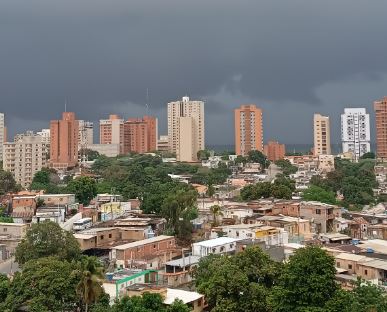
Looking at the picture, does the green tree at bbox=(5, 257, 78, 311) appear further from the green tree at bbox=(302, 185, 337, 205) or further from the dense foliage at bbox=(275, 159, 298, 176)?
the dense foliage at bbox=(275, 159, 298, 176)

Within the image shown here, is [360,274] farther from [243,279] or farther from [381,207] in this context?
[381,207]

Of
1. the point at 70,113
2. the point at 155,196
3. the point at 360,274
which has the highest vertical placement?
the point at 70,113

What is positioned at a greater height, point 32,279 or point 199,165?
point 199,165

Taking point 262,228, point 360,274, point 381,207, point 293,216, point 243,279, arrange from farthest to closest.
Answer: point 381,207, point 293,216, point 262,228, point 360,274, point 243,279

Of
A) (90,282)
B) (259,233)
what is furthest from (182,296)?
(259,233)

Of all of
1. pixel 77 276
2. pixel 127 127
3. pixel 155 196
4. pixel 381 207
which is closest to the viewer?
pixel 77 276

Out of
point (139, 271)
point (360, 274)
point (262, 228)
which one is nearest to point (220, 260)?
point (139, 271)

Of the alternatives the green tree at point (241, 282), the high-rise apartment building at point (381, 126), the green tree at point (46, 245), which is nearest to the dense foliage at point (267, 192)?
the green tree at point (46, 245)

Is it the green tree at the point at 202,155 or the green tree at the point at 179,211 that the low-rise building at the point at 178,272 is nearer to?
the green tree at the point at 179,211
